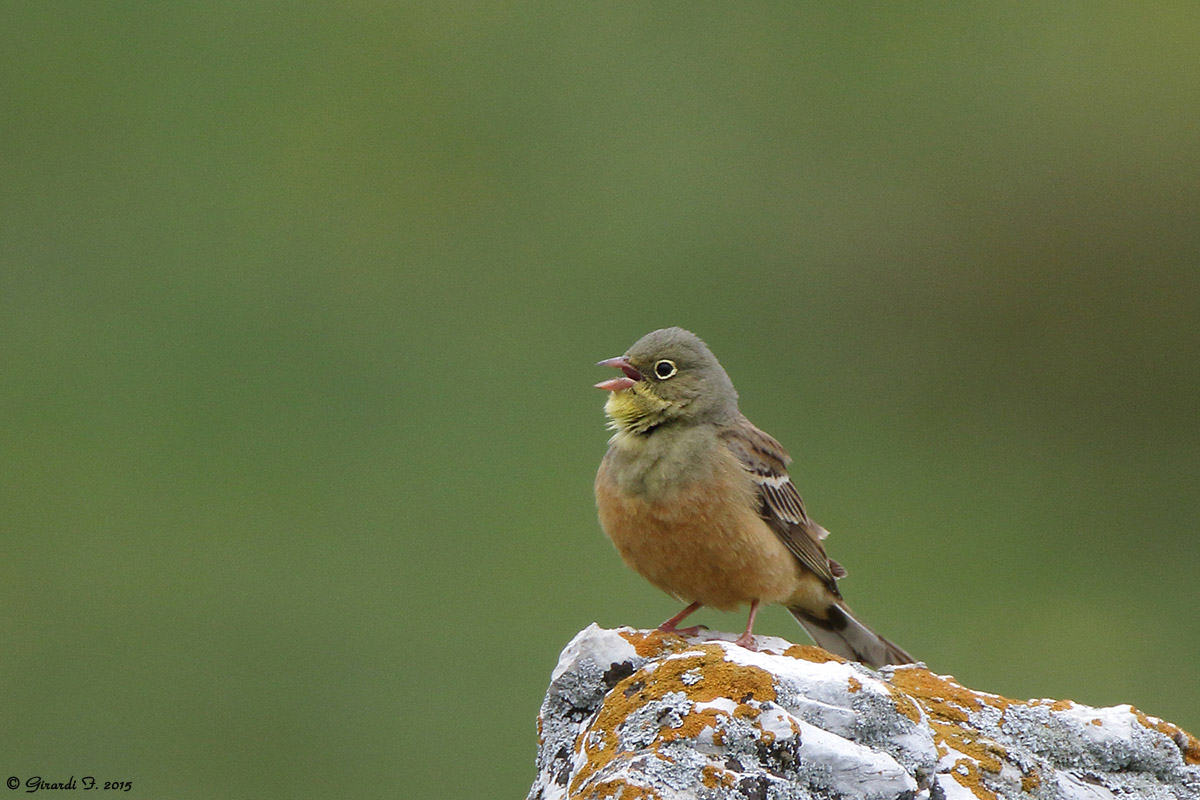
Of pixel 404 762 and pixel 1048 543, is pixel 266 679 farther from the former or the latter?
pixel 1048 543

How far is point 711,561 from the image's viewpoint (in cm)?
731

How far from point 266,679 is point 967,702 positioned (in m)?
9.20

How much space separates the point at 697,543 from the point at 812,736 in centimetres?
233

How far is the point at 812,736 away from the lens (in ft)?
16.5

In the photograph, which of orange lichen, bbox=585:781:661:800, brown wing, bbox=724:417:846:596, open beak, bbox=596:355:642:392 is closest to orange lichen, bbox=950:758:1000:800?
orange lichen, bbox=585:781:661:800

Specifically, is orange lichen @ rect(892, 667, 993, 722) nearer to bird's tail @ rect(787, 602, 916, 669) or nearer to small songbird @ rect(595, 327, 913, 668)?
small songbird @ rect(595, 327, 913, 668)

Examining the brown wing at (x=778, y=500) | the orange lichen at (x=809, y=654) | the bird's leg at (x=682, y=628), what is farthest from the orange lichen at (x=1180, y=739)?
the brown wing at (x=778, y=500)

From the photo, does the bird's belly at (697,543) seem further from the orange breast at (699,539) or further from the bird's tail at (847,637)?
the bird's tail at (847,637)

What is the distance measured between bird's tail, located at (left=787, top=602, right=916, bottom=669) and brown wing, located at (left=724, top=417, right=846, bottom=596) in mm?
155

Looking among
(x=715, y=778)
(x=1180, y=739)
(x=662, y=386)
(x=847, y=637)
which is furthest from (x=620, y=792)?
(x=847, y=637)

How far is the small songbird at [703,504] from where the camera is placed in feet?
24.0

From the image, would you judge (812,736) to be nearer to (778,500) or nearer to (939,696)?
(939,696)

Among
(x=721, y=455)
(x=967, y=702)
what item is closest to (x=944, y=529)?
(x=721, y=455)

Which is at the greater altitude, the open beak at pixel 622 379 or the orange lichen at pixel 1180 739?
the open beak at pixel 622 379
